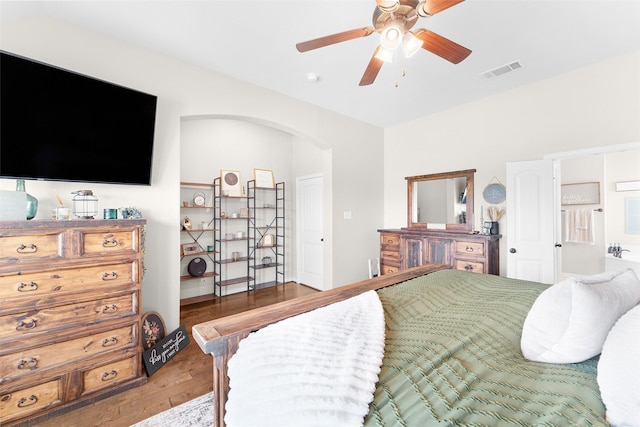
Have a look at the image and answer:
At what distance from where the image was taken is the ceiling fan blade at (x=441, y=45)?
164cm

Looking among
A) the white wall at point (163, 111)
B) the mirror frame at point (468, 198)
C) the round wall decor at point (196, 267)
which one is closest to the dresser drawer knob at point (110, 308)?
the white wall at point (163, 111)

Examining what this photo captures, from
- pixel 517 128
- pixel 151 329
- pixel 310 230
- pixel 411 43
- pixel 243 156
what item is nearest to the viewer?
pixel 411 43

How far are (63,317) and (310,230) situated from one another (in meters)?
3.50

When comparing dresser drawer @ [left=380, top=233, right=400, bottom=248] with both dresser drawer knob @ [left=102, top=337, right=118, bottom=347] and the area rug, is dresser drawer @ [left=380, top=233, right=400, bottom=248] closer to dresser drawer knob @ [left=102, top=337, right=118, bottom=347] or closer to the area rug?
the area rug

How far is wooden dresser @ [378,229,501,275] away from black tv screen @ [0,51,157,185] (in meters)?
3.30

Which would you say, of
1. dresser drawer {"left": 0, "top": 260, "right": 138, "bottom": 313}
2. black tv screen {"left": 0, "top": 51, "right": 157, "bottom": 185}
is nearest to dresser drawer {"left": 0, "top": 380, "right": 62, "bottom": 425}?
dresser drawer {"left": 0, "top": 260, "right": 138, "bottom": 313}

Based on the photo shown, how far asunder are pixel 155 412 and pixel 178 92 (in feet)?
8.87

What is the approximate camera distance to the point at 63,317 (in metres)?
1.70

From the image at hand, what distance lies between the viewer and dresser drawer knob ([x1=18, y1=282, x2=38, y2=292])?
157 cm

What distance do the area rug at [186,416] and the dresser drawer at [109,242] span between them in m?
1.12

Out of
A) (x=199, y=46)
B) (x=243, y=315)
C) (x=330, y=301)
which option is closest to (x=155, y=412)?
(x=243, y=315)

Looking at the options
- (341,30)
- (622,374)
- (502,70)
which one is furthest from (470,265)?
(341,30)

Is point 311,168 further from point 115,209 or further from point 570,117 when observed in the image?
point 570,117

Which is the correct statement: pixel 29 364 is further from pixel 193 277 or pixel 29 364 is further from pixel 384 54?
pixel 384 54
